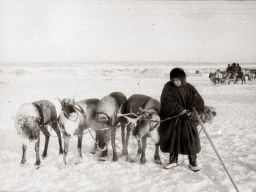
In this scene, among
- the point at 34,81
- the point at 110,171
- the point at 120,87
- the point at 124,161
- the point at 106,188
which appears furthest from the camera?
the point at 120,87

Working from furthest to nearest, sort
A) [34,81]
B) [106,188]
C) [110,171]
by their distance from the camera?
1. [34,81]
2. [110,171]
3. [106,188]

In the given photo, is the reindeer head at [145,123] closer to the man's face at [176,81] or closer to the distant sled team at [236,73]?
the man's face at [176,81]

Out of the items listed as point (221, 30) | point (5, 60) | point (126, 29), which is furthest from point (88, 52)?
point (221, 30)

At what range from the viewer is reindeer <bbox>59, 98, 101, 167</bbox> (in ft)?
13.2

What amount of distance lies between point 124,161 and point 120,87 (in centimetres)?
412

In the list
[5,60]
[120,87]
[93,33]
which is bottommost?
[120,87]

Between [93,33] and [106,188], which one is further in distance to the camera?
[93,33]

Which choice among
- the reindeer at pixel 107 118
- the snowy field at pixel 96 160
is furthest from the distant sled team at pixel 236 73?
the reindeer at pixel 107 118

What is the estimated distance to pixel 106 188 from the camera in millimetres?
3541

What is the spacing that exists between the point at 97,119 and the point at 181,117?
1.19 m

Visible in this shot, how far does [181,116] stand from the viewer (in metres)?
4.04

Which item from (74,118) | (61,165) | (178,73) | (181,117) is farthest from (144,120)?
(61,165)

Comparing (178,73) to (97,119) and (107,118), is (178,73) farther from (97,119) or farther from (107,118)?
(97,119)

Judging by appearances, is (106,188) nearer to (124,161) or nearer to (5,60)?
(124,161)
